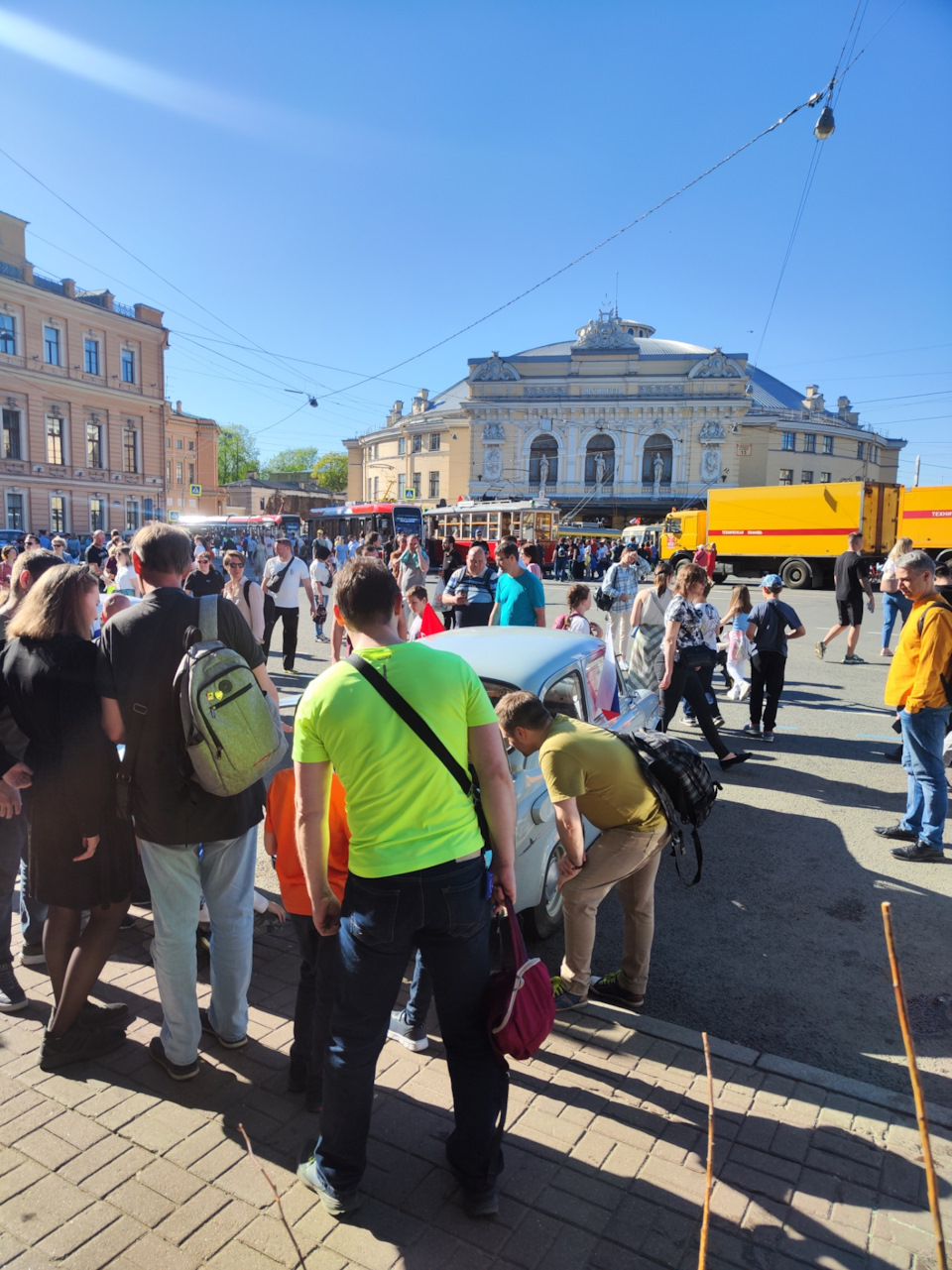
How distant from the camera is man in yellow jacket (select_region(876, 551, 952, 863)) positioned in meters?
5.17

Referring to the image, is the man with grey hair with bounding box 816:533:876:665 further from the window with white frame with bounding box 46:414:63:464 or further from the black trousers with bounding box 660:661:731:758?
the window with white frame with bounding box 46:414:63:464

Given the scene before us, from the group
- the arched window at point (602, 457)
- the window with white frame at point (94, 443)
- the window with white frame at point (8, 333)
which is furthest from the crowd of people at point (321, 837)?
the arched window at point (602, 457)

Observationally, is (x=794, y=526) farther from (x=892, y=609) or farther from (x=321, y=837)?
(x=321, y=837)

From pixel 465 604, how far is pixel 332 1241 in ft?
22.2

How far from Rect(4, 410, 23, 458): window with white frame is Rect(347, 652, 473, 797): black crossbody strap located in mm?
42118

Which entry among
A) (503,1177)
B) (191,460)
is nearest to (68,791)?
(503,1177)

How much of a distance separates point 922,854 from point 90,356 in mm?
45986

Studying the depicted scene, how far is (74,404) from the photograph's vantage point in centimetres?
4038

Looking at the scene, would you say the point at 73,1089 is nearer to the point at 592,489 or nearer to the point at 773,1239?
the point at 773,1239

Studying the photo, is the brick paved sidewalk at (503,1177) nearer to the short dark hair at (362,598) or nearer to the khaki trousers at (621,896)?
the khaki trousers at (621,896)

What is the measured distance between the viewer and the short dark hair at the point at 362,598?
90.1 inches

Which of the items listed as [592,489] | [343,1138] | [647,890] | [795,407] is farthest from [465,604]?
[795,407]

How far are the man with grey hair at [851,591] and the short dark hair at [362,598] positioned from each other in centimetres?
1097

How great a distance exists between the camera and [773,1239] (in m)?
2.35
